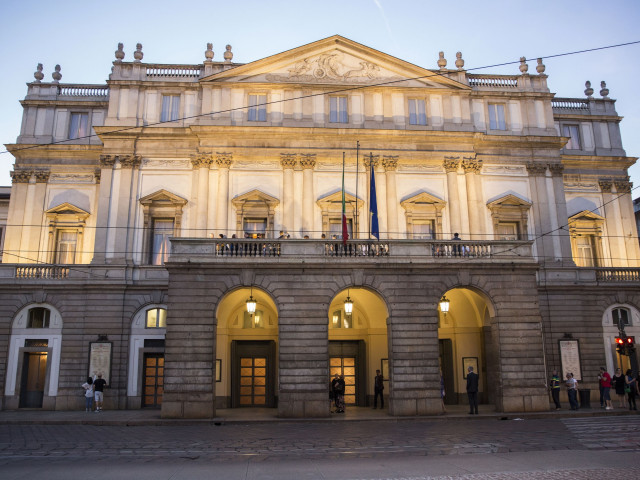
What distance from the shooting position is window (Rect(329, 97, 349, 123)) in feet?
99.7

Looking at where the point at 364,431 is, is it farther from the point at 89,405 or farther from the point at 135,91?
the point at 135,91

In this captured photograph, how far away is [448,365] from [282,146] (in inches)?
544

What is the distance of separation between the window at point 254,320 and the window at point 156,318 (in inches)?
167

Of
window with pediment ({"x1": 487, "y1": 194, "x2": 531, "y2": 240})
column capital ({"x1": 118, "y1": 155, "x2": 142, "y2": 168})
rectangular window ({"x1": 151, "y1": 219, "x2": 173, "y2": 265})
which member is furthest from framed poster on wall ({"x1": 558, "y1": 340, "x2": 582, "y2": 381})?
column capital ({"x1": 118, "y1": 155, "x2": 142, "y2": 168})

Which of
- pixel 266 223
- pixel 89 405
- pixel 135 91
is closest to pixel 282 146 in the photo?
pixel 266 223

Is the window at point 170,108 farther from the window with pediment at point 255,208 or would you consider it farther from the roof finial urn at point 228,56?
the window with pediment at point 255,208

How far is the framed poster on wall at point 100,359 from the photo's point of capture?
26.8m

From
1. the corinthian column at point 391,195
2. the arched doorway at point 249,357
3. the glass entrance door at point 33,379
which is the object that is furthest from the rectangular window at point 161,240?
the corinthian column at point 391,195

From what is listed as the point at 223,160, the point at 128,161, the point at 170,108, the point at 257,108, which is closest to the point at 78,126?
the point at 128,161

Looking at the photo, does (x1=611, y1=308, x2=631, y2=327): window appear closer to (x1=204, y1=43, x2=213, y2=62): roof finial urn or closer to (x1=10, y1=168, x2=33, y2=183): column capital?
(x1=204, y1=43, x2=213, y2=62): roof finial urn

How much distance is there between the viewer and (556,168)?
101 ft

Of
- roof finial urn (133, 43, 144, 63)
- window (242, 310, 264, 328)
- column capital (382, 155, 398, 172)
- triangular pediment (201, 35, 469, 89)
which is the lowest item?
window (242, 310, 264, 328)

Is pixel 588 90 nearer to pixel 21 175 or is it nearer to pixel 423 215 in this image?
pixel 423 215

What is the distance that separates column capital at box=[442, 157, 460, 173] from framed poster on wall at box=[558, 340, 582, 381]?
10.2 m
